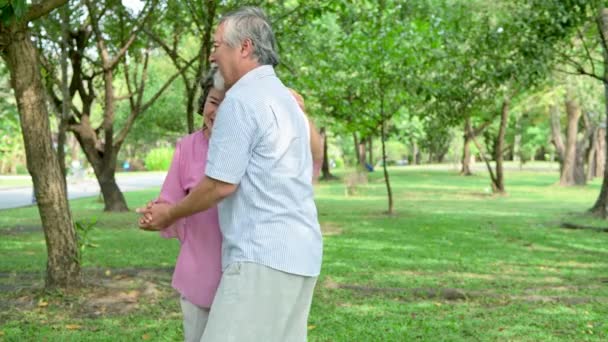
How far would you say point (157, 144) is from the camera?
78.4 metres

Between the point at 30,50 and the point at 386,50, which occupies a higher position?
the point at 386,50

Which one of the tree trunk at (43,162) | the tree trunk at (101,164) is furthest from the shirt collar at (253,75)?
the tree trunk at (101,164)

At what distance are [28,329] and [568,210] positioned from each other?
60.3ft

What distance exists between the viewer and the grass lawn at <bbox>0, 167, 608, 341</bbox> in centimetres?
677

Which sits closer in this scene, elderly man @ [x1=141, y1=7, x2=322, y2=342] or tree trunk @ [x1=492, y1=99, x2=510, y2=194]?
elderly man @ [x1=141, y1=7, x2=322, y2=342]

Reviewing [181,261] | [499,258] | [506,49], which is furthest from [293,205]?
[506,49]

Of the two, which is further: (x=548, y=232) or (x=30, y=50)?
(x=548, y=232)

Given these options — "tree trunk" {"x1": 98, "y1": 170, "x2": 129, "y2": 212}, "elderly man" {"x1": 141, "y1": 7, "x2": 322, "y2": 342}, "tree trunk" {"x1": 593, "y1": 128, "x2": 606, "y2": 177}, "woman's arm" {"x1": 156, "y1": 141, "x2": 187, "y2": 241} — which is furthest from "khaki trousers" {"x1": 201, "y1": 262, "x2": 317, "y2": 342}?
"tree trunk" {"x1": 593, "y1": 128, "x2": 606, "y2": 177}

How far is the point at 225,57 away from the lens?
9.62ft

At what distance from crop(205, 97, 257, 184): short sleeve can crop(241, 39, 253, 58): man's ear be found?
192 mm

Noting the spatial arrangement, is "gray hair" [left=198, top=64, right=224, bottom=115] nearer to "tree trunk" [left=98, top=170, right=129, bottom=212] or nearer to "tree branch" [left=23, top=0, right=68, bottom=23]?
"tree branch" [left=23, top=0, right=68, bottom=23]

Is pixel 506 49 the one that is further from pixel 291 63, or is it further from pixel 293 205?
pixel 293 205

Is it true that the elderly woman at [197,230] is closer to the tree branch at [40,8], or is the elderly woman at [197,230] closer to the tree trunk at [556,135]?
the tree branch at [40,8]

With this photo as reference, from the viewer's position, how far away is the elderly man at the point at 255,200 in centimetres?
278
